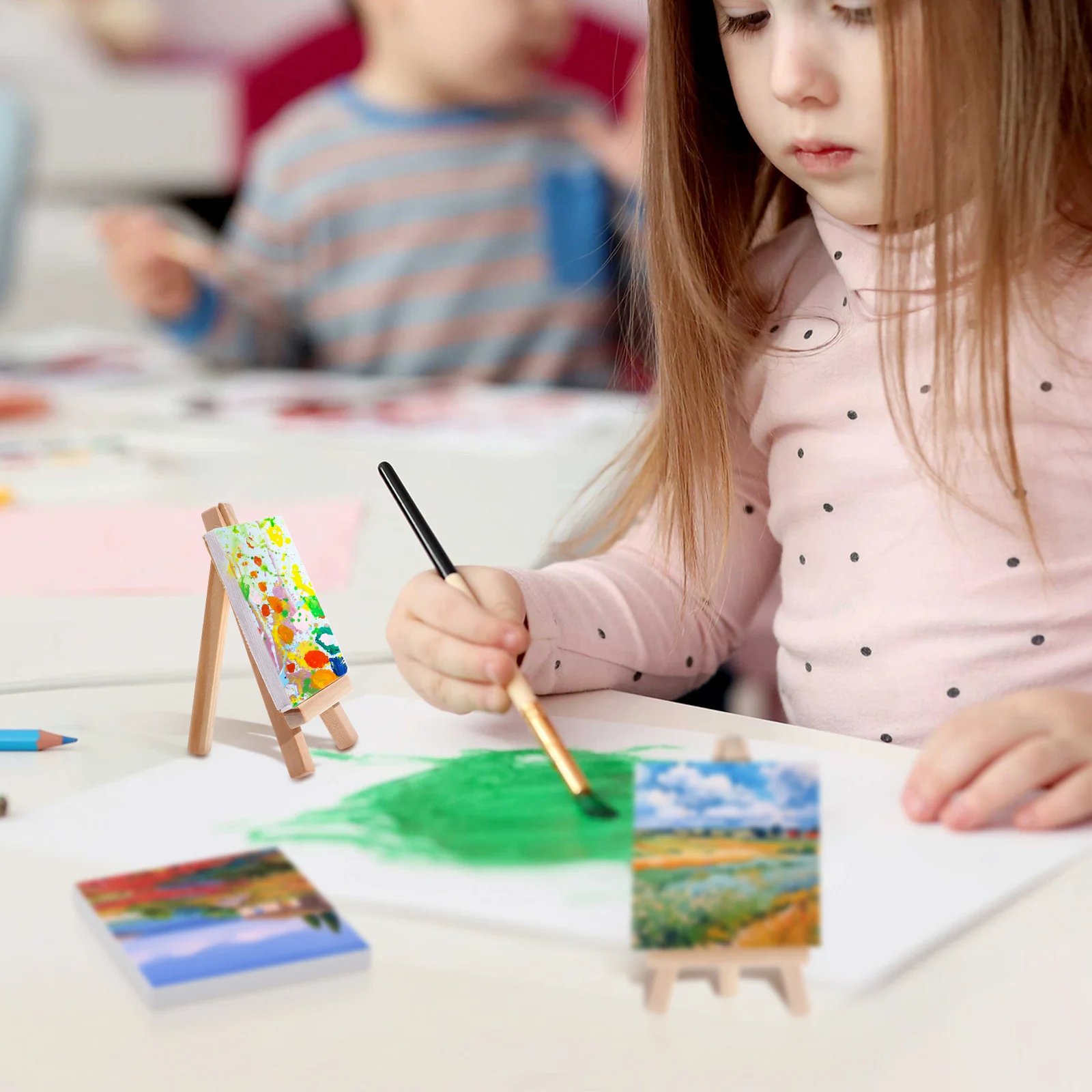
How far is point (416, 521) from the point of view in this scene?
0.56 meters

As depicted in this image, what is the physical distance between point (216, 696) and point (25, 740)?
0.07 m

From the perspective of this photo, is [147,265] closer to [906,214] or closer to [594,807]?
[906,214]

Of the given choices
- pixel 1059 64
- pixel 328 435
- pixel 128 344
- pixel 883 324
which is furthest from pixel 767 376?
pixel 128 344

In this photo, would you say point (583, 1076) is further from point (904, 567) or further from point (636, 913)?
point (904, 567)

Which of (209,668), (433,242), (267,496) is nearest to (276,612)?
(209,668)

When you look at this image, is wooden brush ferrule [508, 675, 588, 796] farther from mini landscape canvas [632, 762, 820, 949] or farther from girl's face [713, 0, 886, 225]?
girl's face [713, 0, 886, 225]

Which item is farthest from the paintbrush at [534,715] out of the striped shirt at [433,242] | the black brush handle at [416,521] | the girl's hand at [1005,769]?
the striped shirt at [433,242]

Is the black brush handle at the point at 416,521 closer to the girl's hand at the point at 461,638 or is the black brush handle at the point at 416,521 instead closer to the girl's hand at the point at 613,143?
the girl's hand at the point at 461,638

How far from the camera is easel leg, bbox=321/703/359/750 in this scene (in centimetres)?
55

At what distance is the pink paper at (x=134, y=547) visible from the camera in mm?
797

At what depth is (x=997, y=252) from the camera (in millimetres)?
575

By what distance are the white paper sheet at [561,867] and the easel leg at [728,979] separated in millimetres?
22

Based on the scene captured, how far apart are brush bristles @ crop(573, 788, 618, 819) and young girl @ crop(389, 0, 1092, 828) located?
0.06 m

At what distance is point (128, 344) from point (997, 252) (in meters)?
1.27
